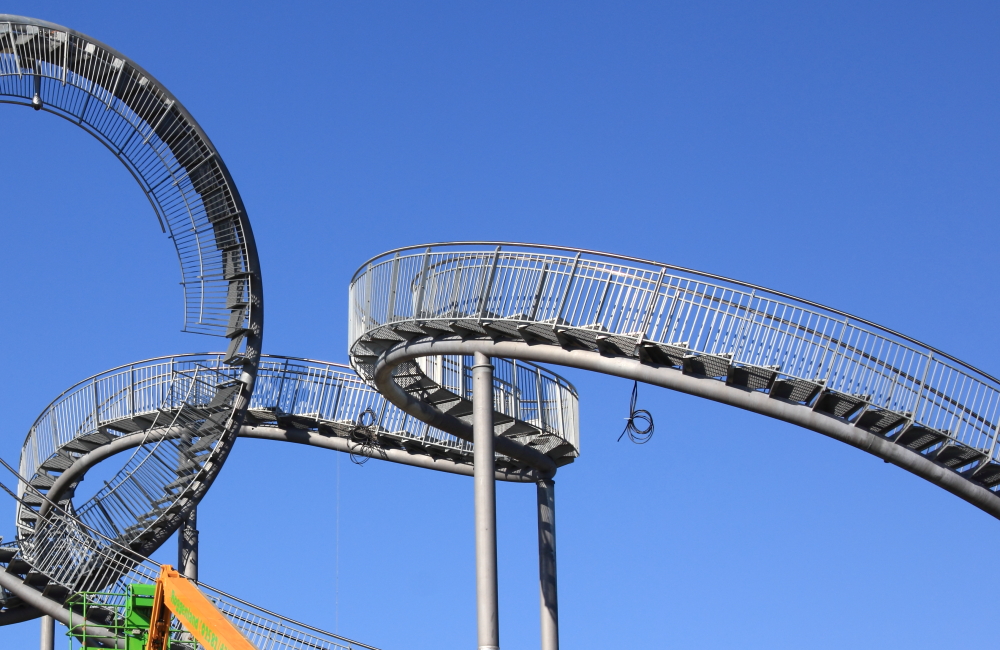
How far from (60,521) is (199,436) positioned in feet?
12.0

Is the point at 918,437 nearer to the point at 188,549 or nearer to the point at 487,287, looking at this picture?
the point at 487,287

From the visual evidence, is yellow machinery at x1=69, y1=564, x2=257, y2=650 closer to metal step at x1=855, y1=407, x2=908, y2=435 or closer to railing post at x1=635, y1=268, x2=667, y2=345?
railing post at x1=635, y1=268, x2=667, y2=345

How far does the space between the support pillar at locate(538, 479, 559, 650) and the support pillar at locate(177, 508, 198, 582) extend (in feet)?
27.1

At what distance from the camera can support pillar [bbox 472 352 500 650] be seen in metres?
24.2

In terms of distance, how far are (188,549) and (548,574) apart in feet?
30.1

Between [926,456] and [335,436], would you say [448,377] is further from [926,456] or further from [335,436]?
[926,456]

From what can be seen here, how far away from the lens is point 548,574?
98.4ft

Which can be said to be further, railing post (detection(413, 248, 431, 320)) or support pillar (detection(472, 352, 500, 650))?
railing post (detection(413, 248, 431, 320))

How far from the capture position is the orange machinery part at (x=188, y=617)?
22980 mm

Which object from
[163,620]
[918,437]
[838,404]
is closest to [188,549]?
[163,620]

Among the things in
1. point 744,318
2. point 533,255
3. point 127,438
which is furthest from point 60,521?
point 744,318

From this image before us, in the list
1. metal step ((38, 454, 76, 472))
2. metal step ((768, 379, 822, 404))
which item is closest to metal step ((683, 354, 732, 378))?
metal step ((768, 379, 822, 404))

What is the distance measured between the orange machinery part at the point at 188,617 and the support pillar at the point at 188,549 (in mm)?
8685

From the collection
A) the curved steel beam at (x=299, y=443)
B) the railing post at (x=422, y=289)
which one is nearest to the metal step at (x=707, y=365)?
the railing post at (x=422, y=289)
